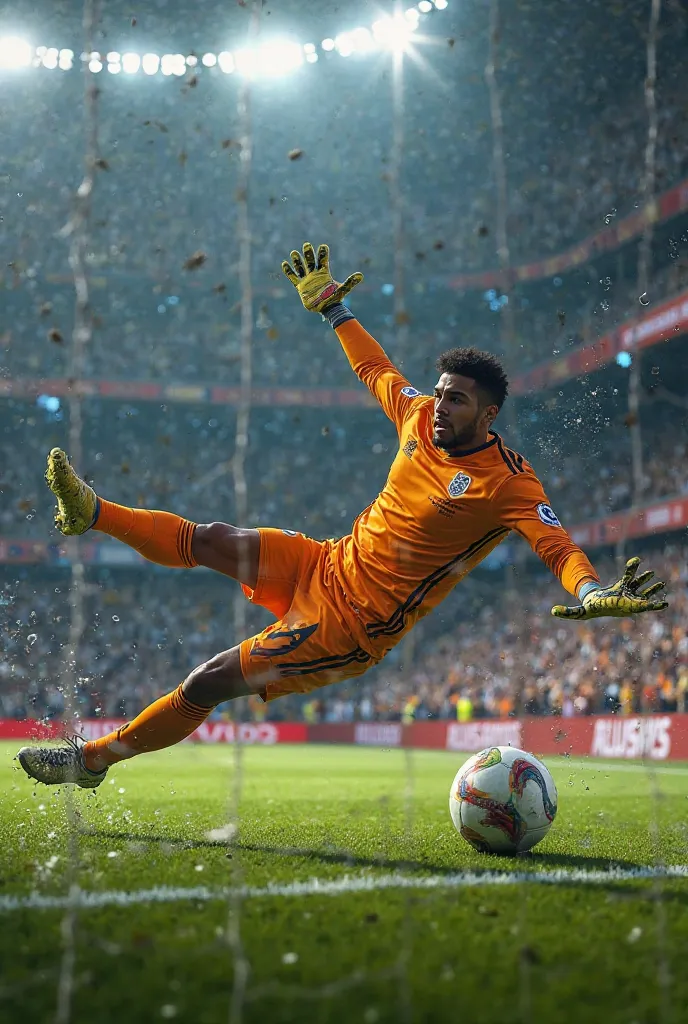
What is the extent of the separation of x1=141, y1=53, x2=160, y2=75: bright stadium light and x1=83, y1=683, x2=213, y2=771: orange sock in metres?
27.2

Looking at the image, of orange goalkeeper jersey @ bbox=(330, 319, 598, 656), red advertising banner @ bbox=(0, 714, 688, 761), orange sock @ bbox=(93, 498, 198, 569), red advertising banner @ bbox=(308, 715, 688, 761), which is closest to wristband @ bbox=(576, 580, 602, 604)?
orange goalkeeper jersey @ bbox=(330, 319, 598, 656)

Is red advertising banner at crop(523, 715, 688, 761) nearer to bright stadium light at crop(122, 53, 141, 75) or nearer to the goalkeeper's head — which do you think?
the goalkeeper's head

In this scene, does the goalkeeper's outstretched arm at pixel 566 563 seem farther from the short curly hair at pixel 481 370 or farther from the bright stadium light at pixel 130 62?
the bright stadium light at pixel 130 62

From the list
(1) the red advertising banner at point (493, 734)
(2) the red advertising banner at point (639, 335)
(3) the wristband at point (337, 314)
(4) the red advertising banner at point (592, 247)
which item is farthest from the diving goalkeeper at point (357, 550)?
(4) the red advertising banner at point (592, 247)

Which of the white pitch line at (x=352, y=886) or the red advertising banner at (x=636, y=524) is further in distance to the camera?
the red advertising banner at (x=636, y=524)

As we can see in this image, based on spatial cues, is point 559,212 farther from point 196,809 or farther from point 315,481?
point 196,809

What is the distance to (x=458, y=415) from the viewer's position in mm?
4984

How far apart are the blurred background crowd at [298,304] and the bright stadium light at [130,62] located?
1.47 feet

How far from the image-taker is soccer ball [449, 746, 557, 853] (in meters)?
4.88

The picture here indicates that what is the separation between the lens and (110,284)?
108ft

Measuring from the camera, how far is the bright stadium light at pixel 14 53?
2608cm

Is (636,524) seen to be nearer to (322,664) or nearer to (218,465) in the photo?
(218,465)

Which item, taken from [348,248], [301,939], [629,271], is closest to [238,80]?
[348,248]

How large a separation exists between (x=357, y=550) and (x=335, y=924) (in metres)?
2.34
